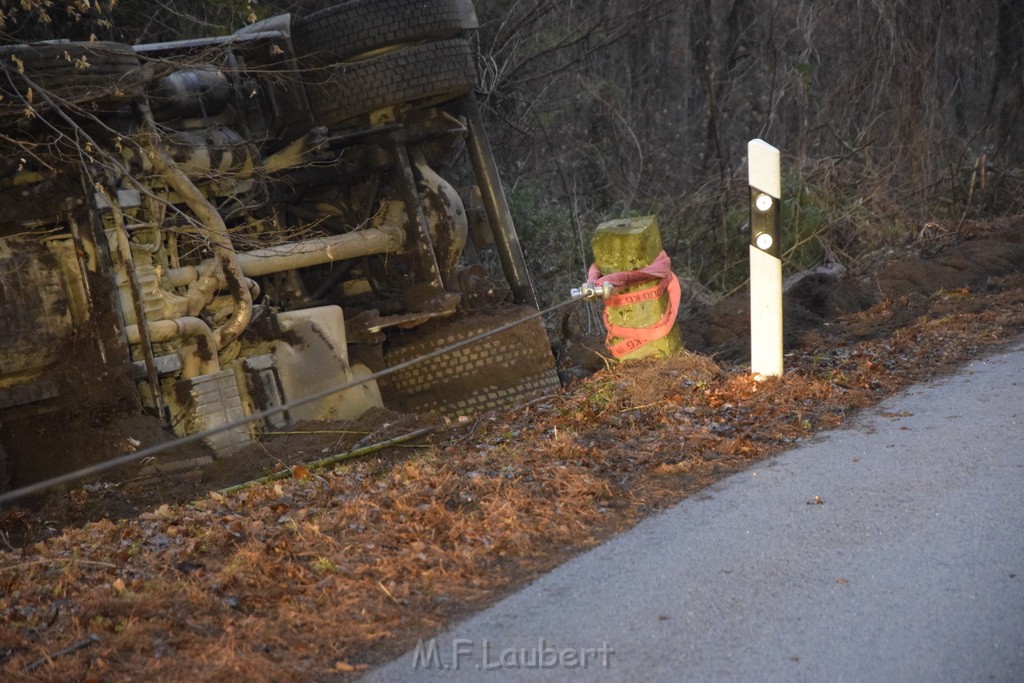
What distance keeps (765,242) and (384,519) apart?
8.71ft

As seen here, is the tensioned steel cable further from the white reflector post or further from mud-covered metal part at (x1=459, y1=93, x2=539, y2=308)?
mud-covered metal part at (x1=459, y1=93, x2=539, y2=308)

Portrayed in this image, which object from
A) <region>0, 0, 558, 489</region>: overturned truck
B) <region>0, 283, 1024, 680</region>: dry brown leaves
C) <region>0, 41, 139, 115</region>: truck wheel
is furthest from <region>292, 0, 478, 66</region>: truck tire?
<region>0, 283, 1024, 680</region>: dry brown leaves

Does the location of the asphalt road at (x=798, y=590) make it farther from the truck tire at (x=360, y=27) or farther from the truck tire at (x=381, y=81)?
the truck tire at (x=360, y=27)

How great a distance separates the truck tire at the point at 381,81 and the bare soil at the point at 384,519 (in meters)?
2.45

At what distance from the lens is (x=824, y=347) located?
25.3ft

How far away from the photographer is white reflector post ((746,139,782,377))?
582 cm

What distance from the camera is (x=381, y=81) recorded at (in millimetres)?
8297

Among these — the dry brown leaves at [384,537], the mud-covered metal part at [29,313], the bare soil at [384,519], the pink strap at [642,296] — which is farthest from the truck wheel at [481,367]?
the mud-covered metal part at [29,313]

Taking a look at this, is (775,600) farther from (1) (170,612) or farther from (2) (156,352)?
(2) (156,352)

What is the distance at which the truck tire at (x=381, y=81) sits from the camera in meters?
8.30

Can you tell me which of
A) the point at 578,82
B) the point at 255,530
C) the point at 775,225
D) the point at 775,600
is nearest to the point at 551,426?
the point at 775,225

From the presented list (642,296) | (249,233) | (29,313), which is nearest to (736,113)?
(249,233)

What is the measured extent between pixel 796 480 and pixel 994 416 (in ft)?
4.46

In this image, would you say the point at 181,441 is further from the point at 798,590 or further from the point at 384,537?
the point at 798,590
